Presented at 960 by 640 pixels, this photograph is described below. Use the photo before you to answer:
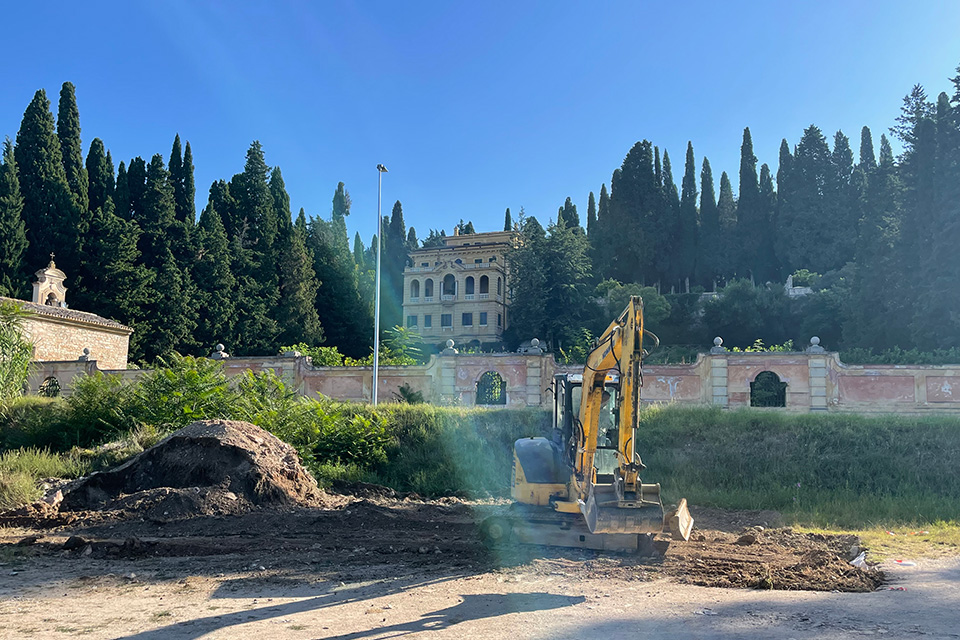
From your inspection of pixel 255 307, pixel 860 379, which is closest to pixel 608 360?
pixel 860 379

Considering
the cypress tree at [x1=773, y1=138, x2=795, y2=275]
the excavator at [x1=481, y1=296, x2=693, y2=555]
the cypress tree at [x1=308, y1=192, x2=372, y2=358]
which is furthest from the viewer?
the cypress tree at [x1=773, y1=138, x2=795, y2=275]

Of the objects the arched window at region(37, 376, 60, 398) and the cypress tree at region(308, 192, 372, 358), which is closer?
the arched window at region(37, 376, 60, 398)

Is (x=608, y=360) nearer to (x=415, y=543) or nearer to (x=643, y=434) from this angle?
(x=415, y=543)

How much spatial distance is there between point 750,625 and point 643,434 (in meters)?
11.4

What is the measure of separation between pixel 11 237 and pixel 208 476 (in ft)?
123

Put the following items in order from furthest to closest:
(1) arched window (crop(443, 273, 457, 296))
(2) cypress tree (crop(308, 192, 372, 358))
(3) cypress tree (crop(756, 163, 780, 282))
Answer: (1) arched window (crop(443, 273, 457, 296)) < (3) cypress tree (crop(756, 163, 780, 282)) < (2) cypress tree (crop(308, 192, 372, 358))

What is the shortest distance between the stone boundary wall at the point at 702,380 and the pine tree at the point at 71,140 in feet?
81.0

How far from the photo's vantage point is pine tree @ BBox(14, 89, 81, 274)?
44094mm

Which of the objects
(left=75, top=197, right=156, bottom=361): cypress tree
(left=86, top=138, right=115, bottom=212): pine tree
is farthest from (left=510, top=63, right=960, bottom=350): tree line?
(left=86, top=138, right=115, bottom=212): pine tree

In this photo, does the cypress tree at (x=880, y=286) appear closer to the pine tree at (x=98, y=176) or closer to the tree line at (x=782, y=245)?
the tree line at (x=782, y=245)

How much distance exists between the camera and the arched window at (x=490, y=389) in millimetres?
26570

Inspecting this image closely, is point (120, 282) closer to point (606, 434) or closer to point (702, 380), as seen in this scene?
point (702, 380)

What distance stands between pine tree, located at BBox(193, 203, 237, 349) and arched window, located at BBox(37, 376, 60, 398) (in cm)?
1461

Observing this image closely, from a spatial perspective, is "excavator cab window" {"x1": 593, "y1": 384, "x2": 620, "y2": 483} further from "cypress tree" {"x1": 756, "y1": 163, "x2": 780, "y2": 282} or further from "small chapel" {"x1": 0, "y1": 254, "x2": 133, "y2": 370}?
"cypress tree" {"x1": 756, "y1": 163, "x2": 780, "y2": 282}
